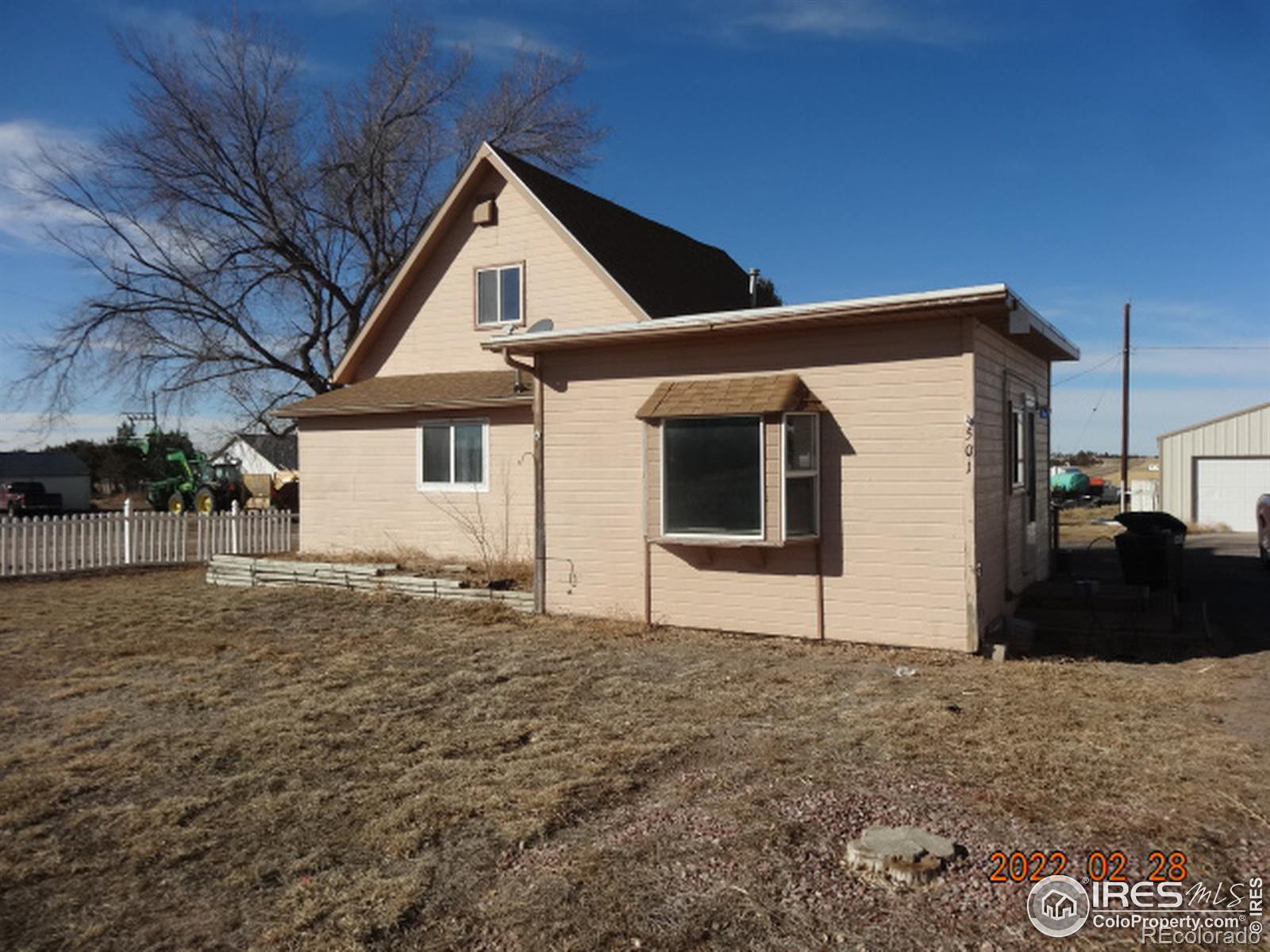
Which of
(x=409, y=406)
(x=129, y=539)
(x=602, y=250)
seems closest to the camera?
(x=409, y=406)

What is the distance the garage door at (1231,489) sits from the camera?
27859 millimetres

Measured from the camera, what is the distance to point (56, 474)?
5034cm

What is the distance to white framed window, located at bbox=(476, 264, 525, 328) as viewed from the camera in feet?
51.0

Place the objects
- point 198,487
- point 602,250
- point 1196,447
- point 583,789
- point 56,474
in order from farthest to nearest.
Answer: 1. point 56,474
2. point 198,487
3. point 1196,447
4. point 602,250
5. point 583,789

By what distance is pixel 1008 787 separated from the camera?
496cm

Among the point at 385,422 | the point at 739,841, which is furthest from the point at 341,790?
the point at 385,422

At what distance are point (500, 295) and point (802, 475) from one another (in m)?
8.62

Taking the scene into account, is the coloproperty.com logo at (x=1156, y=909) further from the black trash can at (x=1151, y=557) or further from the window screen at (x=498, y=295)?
the window screen at (x=498, y=295)

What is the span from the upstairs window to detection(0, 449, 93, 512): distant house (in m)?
50.7

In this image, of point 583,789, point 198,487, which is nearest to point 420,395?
point 583,789

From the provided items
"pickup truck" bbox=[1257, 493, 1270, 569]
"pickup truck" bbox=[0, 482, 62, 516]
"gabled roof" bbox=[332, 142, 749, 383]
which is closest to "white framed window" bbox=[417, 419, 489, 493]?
"gabled roof" bbox=[332, 142, 749, 383]

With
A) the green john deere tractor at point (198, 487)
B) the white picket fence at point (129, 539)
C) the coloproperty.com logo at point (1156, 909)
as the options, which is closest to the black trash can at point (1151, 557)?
the coloproperty.com logo at point (1156, 909)

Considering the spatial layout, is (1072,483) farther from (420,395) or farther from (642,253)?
(420,395)

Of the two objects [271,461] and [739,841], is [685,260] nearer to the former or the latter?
[739,841]
